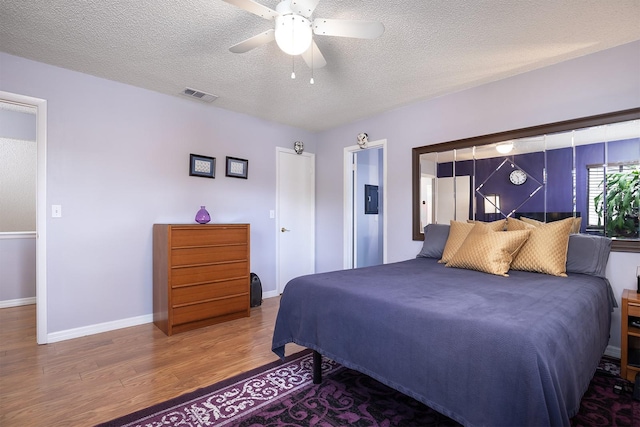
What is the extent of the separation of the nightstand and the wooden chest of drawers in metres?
3.09

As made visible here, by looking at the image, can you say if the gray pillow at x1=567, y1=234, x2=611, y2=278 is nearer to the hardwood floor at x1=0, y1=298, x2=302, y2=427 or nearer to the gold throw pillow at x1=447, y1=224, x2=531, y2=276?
the gold throw pillow at x1=447, y1=224, x2=531, y2=276

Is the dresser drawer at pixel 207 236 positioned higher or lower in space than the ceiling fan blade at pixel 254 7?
lower

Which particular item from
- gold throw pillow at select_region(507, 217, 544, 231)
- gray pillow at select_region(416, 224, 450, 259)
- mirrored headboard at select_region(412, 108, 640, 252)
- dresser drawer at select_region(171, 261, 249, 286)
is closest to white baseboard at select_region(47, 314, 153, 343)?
dresser drawer at select_region(171, 261, 249, 286)

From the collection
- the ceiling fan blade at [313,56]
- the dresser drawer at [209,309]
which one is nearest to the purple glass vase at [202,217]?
the dresser drawer at [209,309]

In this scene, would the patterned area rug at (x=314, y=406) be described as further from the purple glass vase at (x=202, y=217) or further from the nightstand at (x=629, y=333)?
the purple glass vase at (x=202, y=217)

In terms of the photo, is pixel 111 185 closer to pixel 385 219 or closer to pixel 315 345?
pixel 315 345

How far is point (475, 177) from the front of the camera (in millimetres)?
3176

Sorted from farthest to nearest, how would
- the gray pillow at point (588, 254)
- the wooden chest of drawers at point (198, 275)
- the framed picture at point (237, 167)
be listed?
the framed picture at point (237, 167)
the wooden chest of drawers at point (198, 275)
the gray pillow at point (588, 254)

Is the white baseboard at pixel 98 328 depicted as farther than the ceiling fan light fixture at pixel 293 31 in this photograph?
Yes

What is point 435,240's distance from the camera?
10.2ft

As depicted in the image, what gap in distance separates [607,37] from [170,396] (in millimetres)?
3840

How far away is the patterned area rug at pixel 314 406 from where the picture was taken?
162 centimetres

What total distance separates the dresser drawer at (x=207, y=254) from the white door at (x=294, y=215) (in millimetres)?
1027

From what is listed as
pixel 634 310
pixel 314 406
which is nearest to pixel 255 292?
pixel 314 406
